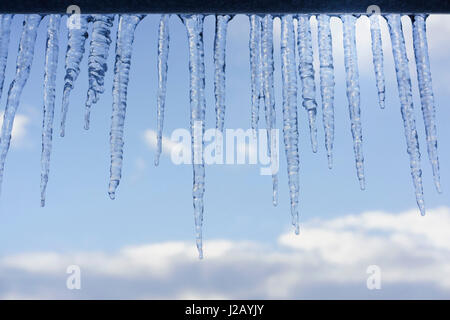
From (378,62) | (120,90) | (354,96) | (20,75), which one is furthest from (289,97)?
(20,75)

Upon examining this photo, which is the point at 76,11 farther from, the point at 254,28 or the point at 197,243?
the point at 197,243

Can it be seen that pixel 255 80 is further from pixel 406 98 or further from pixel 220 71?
pixel 406 98

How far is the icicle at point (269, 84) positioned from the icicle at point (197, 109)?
288 millimetres

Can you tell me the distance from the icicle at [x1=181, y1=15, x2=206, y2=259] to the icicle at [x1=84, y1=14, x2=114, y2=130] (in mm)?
383

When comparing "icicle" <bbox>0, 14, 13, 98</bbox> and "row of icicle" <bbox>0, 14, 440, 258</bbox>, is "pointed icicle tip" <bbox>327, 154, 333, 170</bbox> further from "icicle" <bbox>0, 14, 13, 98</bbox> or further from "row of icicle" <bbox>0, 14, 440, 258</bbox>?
"icicle" <bbox>0, 14, 13, 98</bbox>

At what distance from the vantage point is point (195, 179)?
2.58 meters

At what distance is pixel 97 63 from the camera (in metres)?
2.66

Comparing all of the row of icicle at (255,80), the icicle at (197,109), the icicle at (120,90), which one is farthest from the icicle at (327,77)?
the icicle at (120,90)

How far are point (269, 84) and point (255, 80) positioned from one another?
0.07 meters

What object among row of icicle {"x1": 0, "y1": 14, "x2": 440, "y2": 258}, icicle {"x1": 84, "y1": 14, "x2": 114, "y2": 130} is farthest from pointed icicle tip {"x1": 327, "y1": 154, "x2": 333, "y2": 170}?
icicle {"x1": 84, "y1": 14, "x2": 114, "y2": 130}

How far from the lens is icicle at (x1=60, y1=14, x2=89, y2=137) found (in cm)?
262

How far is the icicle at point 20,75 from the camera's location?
103 inches

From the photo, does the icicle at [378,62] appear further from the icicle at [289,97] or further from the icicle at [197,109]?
the icicle at [197,109]
